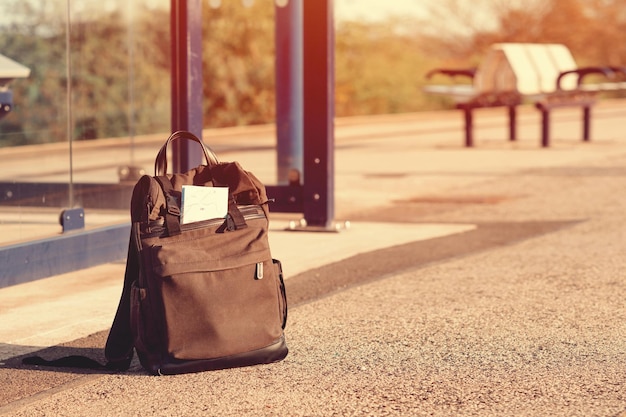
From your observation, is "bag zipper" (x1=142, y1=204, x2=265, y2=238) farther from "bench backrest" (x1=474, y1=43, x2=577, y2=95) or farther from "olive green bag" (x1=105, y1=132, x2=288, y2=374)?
"bench backrest" (x1=474, y1=43, x2=577, y2=95)

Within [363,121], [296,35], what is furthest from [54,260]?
[363,121]

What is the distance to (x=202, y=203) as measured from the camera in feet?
17.3

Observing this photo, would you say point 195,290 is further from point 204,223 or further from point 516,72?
point 516,72

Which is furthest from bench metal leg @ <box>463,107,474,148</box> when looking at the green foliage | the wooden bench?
the green foliage

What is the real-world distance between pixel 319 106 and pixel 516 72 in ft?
30.9

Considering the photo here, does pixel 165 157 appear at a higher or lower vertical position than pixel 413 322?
higher

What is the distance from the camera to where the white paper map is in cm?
521

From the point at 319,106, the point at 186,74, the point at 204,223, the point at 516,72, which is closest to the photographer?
the point at 204,223

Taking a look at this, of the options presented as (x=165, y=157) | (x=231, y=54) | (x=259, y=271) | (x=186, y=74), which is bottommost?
(x=259, y=271)

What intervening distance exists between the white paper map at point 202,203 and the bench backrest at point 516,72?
13.0 m

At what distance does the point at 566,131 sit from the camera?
70.3 feet

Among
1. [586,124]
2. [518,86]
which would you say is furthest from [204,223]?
[586,124]

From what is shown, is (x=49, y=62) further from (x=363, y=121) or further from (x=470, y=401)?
(x=363, y=121)

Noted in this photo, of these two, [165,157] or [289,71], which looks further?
[289,71]
